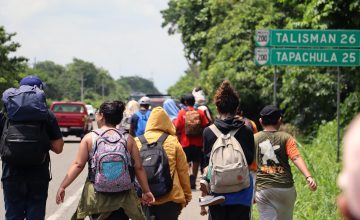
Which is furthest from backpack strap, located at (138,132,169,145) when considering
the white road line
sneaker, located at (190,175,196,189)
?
sneaker, located at (190,175,196,189)

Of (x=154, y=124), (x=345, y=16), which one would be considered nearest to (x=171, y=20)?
(x=345, y=16)

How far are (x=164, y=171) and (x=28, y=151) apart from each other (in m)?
1.10

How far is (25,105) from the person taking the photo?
5824 mm

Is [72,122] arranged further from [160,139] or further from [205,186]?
[205,186]

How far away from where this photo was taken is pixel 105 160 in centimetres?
521

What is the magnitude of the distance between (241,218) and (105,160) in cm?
133

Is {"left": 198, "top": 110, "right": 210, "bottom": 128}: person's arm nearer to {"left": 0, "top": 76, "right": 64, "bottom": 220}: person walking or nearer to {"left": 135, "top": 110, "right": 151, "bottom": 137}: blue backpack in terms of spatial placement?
{"left": 135, "top": 110, "right": 151, "bottom": 137}: blue backpack

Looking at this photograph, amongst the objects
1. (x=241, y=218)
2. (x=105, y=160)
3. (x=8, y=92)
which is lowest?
(x=241, y=218)

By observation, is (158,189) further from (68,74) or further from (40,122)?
(68,74)

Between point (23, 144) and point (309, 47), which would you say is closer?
point (23, 144)

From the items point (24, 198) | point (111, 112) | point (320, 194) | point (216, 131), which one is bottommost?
point (320, 194)

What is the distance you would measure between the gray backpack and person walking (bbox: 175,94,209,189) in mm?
6590

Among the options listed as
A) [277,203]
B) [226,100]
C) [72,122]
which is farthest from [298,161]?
[72,122]

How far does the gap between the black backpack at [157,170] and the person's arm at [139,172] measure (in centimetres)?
32
